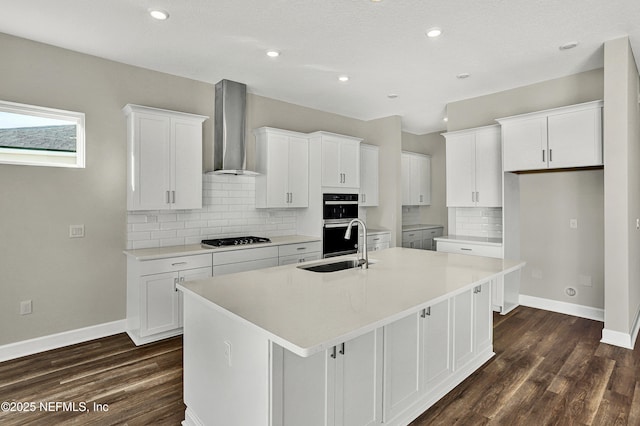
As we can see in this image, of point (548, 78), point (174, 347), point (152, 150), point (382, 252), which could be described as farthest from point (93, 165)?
point (548, 78)

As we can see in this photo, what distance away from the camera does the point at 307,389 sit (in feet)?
5.29

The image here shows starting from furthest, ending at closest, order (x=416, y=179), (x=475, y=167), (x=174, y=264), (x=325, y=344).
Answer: (x=416, y=179)
(x=475, y=167)
(x=174, y=264)
(x=325, y=344)

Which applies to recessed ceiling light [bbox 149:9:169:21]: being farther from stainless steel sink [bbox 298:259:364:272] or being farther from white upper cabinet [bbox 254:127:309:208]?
stainless steel sink [bbox 298:259:364:272]

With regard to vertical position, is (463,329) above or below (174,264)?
below

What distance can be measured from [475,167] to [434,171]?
2.86 m

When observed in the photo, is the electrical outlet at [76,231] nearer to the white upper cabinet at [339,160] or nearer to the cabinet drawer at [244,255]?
the cabinet drawer at [244,255]

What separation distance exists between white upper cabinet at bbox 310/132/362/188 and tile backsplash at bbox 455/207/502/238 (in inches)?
64.6

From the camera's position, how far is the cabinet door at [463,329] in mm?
2549

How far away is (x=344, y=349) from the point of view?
1.75 m

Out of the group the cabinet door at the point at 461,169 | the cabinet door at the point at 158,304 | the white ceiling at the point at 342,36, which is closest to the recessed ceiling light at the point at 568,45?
the white ceiling at the point at 342,36

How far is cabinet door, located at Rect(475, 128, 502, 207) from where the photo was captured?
4539 millimetres

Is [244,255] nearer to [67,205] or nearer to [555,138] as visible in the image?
[67,205]

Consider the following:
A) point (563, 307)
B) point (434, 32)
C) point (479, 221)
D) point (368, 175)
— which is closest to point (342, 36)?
point (434, 32)

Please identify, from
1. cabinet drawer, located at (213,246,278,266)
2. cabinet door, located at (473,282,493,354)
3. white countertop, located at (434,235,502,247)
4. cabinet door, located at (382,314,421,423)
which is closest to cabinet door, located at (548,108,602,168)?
white countertop, located at (434,235,502,247)
